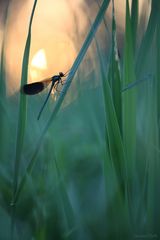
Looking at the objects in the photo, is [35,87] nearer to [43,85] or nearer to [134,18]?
[43,85]

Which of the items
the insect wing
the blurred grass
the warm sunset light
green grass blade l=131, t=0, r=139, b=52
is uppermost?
green grass blade l=131, t=0, r=139, b=52

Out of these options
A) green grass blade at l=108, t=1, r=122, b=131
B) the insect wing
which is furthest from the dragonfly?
green grass blade at l=108, t=1, r=122, b=131

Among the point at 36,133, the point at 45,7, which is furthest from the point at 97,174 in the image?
the point at 45,7

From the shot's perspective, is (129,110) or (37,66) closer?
(129,110)

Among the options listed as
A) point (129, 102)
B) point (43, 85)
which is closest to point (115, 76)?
point (129, 102)

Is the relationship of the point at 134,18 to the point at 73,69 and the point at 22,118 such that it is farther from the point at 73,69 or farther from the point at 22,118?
the point at 22,118

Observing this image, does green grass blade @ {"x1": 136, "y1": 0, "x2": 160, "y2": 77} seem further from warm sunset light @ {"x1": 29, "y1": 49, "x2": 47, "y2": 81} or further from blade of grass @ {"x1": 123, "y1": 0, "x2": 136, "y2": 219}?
warm sunset light @ {"x1": 29, "y1": 49, "x2": 47, "y2": 81}

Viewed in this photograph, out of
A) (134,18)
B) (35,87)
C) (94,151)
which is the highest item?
(134,18)

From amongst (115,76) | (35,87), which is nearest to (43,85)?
(35,87)

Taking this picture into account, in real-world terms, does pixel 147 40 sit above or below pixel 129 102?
above
